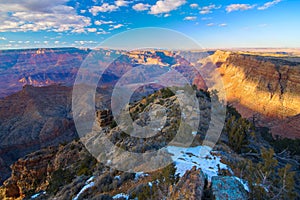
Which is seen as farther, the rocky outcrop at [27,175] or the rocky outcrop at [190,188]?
the rocky outcrop at [27,175]

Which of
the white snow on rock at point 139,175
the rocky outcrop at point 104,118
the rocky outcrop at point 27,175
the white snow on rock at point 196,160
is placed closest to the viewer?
the white snow on rock at point 196,160

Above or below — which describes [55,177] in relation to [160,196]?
below

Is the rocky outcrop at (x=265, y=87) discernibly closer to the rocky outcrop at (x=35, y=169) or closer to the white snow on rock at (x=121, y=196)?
the rocky outcrop at (x=35, y=169)

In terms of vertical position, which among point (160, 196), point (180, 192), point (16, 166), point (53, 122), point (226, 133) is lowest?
point (53, 122)

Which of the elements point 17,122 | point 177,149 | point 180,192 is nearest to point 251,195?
point 180,192

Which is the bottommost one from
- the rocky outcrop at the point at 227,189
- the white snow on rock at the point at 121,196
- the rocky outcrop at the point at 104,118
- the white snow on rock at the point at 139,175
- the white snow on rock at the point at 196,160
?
the rocky outcrop at the point at 104,118

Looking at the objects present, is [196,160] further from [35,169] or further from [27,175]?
[27,175]

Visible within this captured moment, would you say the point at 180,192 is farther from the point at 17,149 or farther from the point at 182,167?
the point at 17,149

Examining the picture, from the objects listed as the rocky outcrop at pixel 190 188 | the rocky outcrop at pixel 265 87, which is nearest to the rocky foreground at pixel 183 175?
the rocky outcrop at pixel 190 188
